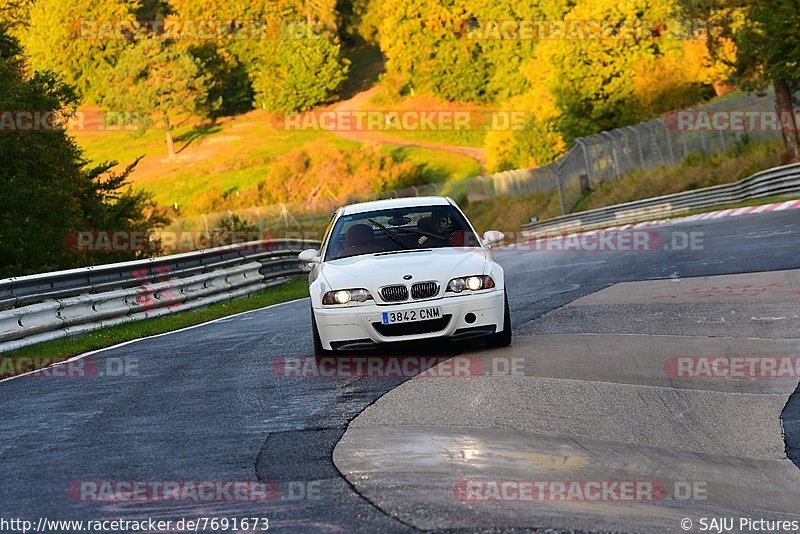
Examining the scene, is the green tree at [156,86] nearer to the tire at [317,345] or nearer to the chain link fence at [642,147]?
the chain link fence at [642,147]

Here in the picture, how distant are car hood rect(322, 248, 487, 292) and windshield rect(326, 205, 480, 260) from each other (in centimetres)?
32

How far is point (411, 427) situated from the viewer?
764cm

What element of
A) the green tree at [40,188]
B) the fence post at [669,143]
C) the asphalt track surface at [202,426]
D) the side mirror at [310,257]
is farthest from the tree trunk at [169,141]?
the side mirror at [310,257]

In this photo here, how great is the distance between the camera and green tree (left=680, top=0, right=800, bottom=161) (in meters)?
37.7

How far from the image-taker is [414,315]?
33.4ft

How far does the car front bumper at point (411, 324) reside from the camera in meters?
10.2

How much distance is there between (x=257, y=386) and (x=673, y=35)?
203ft

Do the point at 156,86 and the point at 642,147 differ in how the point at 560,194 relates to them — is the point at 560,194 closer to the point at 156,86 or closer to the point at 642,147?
the point at 642,147

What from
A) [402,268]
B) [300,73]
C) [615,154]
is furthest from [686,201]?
[300,73]

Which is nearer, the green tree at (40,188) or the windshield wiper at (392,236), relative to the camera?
the windshield wiper at (392,236)

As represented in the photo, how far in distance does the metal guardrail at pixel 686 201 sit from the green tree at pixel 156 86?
7480cm

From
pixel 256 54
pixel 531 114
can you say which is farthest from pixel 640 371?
pixel 256 54

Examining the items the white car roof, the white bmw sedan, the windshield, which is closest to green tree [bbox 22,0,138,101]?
the white car roof

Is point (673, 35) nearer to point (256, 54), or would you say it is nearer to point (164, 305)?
point (164, 305)
